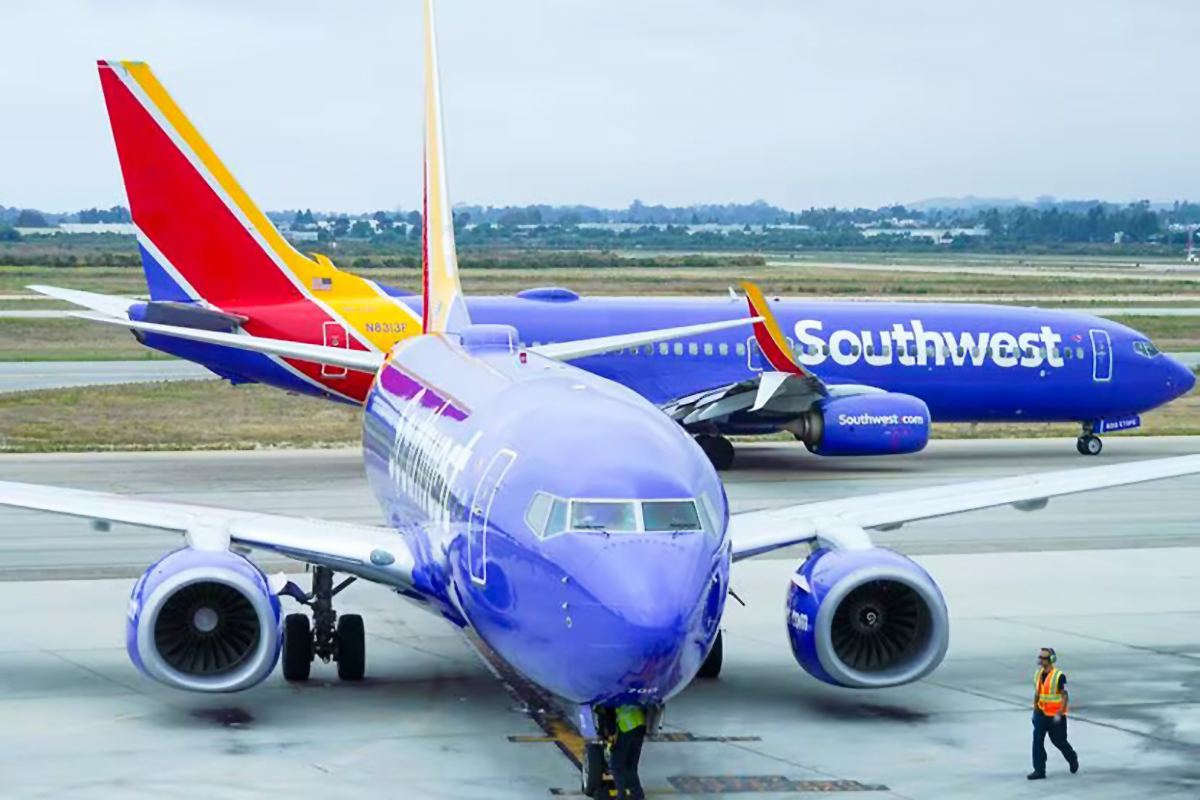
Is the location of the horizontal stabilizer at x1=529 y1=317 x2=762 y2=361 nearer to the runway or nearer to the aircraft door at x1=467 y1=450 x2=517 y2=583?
the aircraft door at x1=467 y1=450 x2=517 y2=583

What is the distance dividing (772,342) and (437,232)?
519 inches

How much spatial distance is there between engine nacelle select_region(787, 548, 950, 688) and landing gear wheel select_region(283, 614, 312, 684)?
558 centimetres

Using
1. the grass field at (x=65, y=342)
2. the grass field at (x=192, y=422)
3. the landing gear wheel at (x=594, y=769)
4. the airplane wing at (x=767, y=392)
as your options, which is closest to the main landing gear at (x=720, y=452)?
the airplane wing at (x=767, y=392)

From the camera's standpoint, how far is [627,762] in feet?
54.2

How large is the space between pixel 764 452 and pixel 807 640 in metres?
26.8

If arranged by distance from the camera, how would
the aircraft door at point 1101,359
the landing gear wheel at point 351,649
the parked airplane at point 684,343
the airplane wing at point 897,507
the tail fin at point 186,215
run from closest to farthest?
the airplane wing at point 897,507
the landing gear wheel at point 351,649
the tail fin at point 186,215
the parked airplane at point 684,343
the aircraft door at point 1101,359

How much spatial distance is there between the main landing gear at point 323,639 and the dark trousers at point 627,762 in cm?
634

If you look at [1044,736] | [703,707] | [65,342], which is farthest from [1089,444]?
[65,342]

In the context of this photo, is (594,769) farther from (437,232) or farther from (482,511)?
(437,232)

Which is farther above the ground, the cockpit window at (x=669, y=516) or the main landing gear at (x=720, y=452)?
the cockpit window at (x=669, y=516)

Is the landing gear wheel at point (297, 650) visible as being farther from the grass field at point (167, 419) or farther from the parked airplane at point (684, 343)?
the grass field at point (167, 419)

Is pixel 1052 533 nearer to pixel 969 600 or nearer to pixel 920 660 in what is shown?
pixel 969 600

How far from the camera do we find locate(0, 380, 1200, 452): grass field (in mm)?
45969

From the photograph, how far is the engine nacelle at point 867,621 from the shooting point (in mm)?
19938
